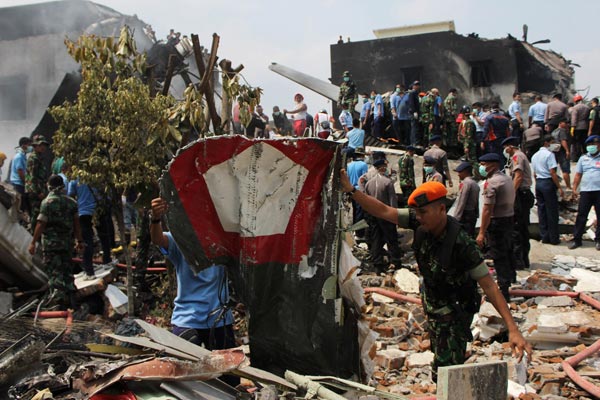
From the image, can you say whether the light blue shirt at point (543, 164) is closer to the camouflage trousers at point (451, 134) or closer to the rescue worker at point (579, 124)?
the rescue worker at point (579, 124)

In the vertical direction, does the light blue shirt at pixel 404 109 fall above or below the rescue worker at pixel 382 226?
above

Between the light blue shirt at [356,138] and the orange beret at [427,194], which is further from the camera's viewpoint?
the light blue shirt at [356,138]

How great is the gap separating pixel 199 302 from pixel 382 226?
5.88m

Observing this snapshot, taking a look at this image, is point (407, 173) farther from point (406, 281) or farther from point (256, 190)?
point (256, 190)

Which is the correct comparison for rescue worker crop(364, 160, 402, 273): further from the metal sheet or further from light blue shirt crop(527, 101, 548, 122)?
light blue shirt crop(527, 101, 548, 122)

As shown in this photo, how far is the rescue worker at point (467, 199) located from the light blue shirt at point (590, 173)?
233cm

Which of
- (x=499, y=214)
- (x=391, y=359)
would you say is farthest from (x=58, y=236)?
(x=499, y=214)

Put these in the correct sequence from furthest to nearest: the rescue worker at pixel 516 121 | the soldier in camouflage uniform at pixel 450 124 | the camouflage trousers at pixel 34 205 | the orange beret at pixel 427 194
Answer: the rescue worker at pixel 516 121, the soldier in camouflage uniform at pixel 450 124, the camouflage trousers at pixel 34 205, the orange beret at pixel 427 194

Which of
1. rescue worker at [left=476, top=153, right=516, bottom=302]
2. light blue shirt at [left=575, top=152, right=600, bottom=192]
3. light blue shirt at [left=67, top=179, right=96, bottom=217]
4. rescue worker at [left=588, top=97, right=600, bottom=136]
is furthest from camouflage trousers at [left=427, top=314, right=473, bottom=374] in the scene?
rescue worker at [left=588, top=97, right=600, bottom=136]

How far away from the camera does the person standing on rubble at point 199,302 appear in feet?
14.7

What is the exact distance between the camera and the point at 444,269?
4277 millimetres

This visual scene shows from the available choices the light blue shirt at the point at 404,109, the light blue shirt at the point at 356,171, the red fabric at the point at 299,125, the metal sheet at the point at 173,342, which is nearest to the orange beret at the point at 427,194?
the metal sheet at the point at 173,342

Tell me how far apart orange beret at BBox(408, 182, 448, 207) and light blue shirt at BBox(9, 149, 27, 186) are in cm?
1026

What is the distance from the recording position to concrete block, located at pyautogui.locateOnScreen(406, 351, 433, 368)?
6.69m
